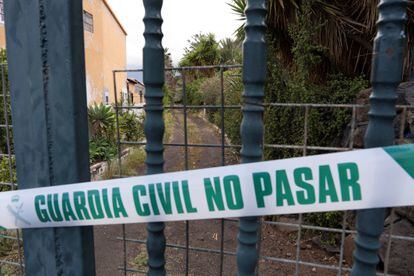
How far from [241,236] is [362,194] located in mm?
348

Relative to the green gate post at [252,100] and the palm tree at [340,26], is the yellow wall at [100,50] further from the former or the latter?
the green gate post at [252,100]

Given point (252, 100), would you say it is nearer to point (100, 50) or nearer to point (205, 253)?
point (205, 253)

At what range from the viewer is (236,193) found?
854 mm

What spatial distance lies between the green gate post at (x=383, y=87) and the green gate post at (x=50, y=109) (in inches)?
33.9

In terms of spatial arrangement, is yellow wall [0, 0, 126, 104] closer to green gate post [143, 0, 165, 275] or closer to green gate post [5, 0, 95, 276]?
green gate post [5, 0, 95, 276]

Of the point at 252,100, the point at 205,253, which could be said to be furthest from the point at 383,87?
the point at 205,253

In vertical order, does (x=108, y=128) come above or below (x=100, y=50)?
below

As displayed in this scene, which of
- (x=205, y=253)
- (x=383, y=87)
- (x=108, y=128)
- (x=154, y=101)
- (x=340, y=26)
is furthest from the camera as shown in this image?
(x=108, y=128)

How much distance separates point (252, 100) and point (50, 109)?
0.66 meters

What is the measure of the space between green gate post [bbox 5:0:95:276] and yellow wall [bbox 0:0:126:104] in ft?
30.9

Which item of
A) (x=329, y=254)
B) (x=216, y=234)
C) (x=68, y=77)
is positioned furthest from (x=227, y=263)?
(x=68, y=77)

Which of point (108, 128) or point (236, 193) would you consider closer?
point (236, 193)

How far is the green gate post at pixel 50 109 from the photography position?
0.99m

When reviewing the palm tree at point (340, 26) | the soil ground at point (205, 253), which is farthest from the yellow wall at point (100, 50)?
the palm tree at point (340, 26)
